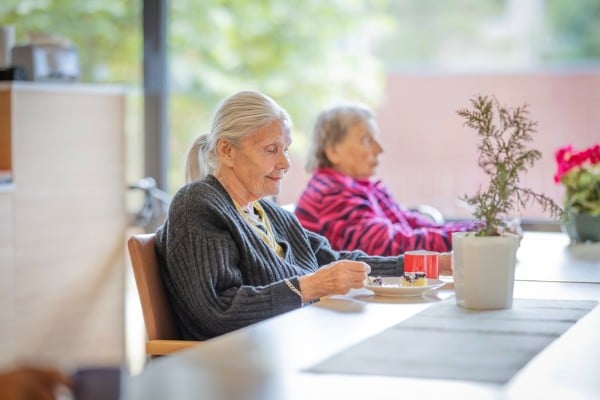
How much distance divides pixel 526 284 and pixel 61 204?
8.31 feet

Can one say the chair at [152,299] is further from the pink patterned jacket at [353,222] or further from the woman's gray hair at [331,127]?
the woman's gray hair at [331,127]

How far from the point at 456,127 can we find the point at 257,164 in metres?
2.45

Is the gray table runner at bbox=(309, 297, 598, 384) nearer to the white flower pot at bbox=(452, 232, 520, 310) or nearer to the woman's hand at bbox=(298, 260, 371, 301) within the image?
the white flower pot at bbox=(452, 232, 520, 310)

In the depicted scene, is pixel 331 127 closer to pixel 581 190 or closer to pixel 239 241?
pixel 581 190

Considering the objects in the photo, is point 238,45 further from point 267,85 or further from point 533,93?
point 533,93

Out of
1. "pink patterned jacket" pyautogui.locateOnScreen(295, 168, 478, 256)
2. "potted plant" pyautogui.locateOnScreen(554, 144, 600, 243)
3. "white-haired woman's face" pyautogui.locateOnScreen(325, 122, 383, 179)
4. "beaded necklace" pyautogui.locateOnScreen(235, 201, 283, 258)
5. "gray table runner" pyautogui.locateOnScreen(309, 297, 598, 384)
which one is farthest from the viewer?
"white-haired woman's face" pyautogui.locateOnScreen(325, 122, 383, 179)

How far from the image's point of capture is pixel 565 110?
501 centimetres

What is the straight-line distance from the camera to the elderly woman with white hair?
8.23 feet

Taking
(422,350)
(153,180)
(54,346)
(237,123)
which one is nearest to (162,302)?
(237,123)

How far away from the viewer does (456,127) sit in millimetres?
5156

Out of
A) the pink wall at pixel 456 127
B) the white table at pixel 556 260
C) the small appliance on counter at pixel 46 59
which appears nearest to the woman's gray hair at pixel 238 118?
the white table at pixel 556 260

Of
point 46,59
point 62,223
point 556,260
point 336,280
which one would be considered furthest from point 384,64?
point 336,280

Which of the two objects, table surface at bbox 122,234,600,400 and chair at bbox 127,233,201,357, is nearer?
table surface at bbox 122,234,600,400


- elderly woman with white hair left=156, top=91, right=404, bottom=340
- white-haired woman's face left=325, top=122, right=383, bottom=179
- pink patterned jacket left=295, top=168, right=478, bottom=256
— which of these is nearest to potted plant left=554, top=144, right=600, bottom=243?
pink patterned jacket left=295, top=168, right=478, bottom=256
